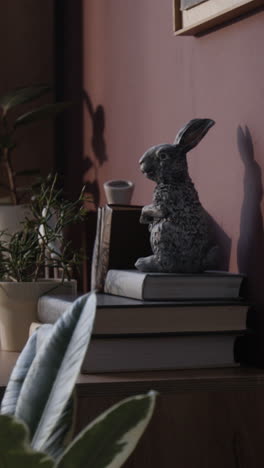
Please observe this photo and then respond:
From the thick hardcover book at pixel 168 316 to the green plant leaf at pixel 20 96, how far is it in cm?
109

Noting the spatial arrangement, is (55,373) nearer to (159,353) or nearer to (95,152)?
(159,353)

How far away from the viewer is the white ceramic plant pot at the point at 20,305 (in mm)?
1444

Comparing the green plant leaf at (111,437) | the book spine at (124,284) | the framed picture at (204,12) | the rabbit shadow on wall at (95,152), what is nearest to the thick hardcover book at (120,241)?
the book spine at (124,284)

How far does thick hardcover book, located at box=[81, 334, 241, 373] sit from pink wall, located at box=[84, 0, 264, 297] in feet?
0.33

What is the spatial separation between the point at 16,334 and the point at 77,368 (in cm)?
103

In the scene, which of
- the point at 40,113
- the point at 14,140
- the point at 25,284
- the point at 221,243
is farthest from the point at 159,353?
the point at 14,140

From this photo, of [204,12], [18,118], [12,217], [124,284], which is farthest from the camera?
[18,118]

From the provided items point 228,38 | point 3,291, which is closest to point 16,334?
point 3,291

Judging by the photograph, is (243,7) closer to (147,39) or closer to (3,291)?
(147,39)

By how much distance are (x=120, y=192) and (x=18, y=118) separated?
661mm

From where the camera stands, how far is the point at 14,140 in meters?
2.27

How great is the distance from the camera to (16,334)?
1448 mm

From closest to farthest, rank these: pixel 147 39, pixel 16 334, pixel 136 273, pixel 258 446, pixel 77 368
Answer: pixel 77 368
pixel 258 446
pixel 136 273
pixel 16 334
pixel 147 39

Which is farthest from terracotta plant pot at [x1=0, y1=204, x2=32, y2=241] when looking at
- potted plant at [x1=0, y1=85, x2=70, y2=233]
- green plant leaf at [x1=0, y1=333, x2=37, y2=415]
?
green plant leaf at [x1=0, y1=333, x2=37, y2=415]
